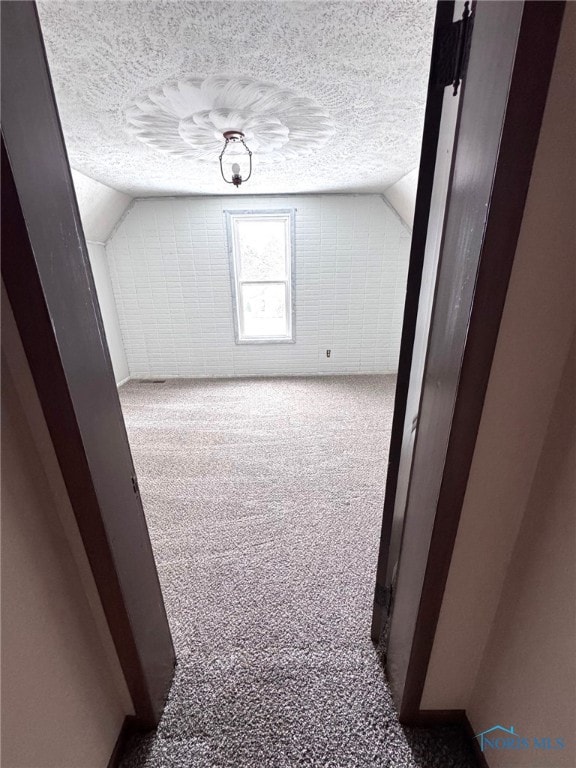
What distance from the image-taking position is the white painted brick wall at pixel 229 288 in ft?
12.3

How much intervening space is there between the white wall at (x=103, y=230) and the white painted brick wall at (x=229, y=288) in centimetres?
10

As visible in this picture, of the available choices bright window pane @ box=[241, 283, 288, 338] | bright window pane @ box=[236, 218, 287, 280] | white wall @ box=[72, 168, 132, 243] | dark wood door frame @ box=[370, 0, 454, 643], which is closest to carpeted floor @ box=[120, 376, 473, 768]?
dark wood door frame @ box=[370, 0, 454, 643]

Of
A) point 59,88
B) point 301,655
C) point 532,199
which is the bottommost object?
point 301,655

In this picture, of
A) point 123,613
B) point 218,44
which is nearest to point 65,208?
point 123,613

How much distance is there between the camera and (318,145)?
218cm

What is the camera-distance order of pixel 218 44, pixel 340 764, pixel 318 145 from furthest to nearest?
1. pixel 318 145
2. pixel 218 44
3. pixel 340 764

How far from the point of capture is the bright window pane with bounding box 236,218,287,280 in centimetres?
389

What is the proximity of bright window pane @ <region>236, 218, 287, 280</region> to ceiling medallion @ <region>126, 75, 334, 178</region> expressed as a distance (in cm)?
161

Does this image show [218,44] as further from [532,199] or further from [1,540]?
[1,540]

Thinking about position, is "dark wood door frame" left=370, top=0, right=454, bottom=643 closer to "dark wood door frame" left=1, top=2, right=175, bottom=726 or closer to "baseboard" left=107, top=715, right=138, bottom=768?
"dark wood door frame" left=1, top=2, right=175, bottom=726

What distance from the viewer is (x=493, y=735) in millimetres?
841

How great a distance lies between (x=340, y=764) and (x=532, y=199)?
4.75 feet

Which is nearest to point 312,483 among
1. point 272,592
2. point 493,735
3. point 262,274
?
point 272,592

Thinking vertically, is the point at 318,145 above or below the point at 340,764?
above
